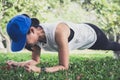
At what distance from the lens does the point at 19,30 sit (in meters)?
5.36

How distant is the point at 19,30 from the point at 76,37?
47.8 inches

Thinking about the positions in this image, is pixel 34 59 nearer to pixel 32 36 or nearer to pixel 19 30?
pixel 32 36

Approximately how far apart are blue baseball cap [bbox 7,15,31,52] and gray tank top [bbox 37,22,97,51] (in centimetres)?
43

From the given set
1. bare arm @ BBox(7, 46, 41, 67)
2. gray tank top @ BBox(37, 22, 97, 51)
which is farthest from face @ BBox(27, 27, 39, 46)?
bare arm @ BBox(7, 46, 41, 67)

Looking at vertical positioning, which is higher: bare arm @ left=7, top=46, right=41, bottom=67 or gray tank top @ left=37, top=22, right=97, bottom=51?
gray tank top @ left=37, top=22, right=97, bottom=51

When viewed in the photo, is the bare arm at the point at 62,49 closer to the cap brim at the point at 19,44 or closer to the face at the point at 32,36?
the face at the point at 32,36

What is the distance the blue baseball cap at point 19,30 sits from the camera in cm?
536

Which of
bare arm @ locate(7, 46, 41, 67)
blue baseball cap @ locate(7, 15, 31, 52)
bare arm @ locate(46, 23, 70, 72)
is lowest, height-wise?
bare arm @ locate(7, 46, 41, 67)

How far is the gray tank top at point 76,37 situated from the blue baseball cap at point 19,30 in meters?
0.43

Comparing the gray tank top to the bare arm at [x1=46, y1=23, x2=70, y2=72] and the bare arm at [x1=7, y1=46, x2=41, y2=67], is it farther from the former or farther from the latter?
the bare arm at [x1=7, y1=46, x2=41, y2=67]

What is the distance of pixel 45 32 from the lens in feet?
19.1

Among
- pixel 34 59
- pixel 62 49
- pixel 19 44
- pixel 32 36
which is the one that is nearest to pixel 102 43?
pixel 34 59

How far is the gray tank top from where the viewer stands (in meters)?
5.80

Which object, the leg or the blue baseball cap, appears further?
the leg
